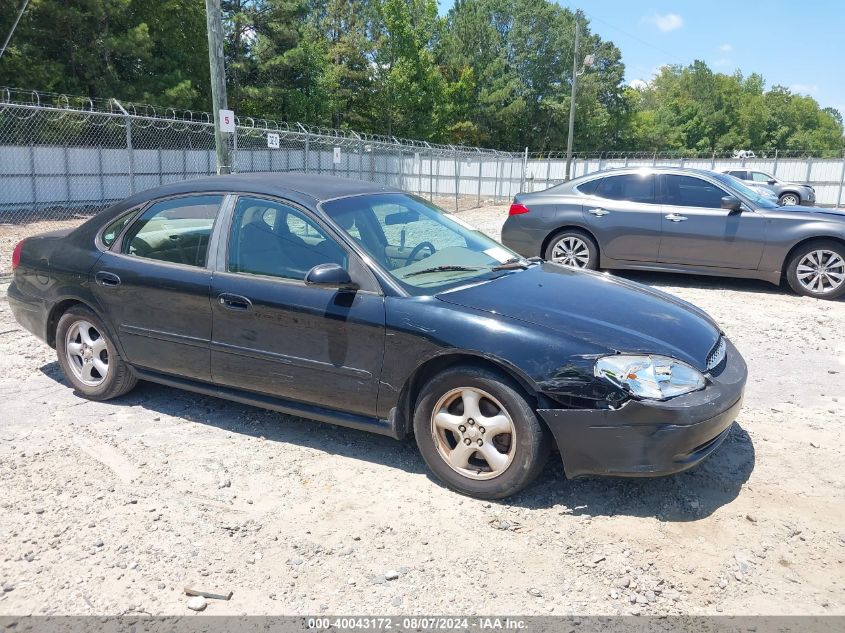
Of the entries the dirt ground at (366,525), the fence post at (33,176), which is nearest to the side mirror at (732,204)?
the dirt ground at (366,525)

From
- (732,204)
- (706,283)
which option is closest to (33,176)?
(706,283)

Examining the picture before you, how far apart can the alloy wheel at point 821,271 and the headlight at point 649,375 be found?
608 cm

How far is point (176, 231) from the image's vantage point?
459cm

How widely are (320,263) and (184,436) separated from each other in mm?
1456

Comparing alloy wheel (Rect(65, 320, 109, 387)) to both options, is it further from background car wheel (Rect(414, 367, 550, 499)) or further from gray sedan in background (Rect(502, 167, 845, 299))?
gray sedan in background (Rect(502, 167, 845, 299))

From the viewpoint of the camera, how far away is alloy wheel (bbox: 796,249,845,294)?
328 inches

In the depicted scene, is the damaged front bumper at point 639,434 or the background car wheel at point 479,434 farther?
the background car wheel at point 479,434

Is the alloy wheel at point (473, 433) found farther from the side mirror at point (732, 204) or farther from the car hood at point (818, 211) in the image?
the car hood at point (818, 211)

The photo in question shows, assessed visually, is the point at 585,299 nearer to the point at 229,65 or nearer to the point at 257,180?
the point at 257,180

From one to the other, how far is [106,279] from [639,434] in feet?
11.5

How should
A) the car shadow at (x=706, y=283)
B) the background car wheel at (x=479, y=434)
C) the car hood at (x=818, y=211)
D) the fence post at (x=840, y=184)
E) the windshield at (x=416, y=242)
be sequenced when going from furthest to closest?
the fence post at (x=840, y=184)
the car shadow at (x=706, y=283)
the car hood at (x=818, y=211)
the windshield at (x=416, y=242)
the background car wheel at (x=479, y=434)

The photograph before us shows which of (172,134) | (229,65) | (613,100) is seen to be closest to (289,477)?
(172,134)

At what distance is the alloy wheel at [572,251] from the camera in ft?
30.7

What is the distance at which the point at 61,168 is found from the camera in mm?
22109
